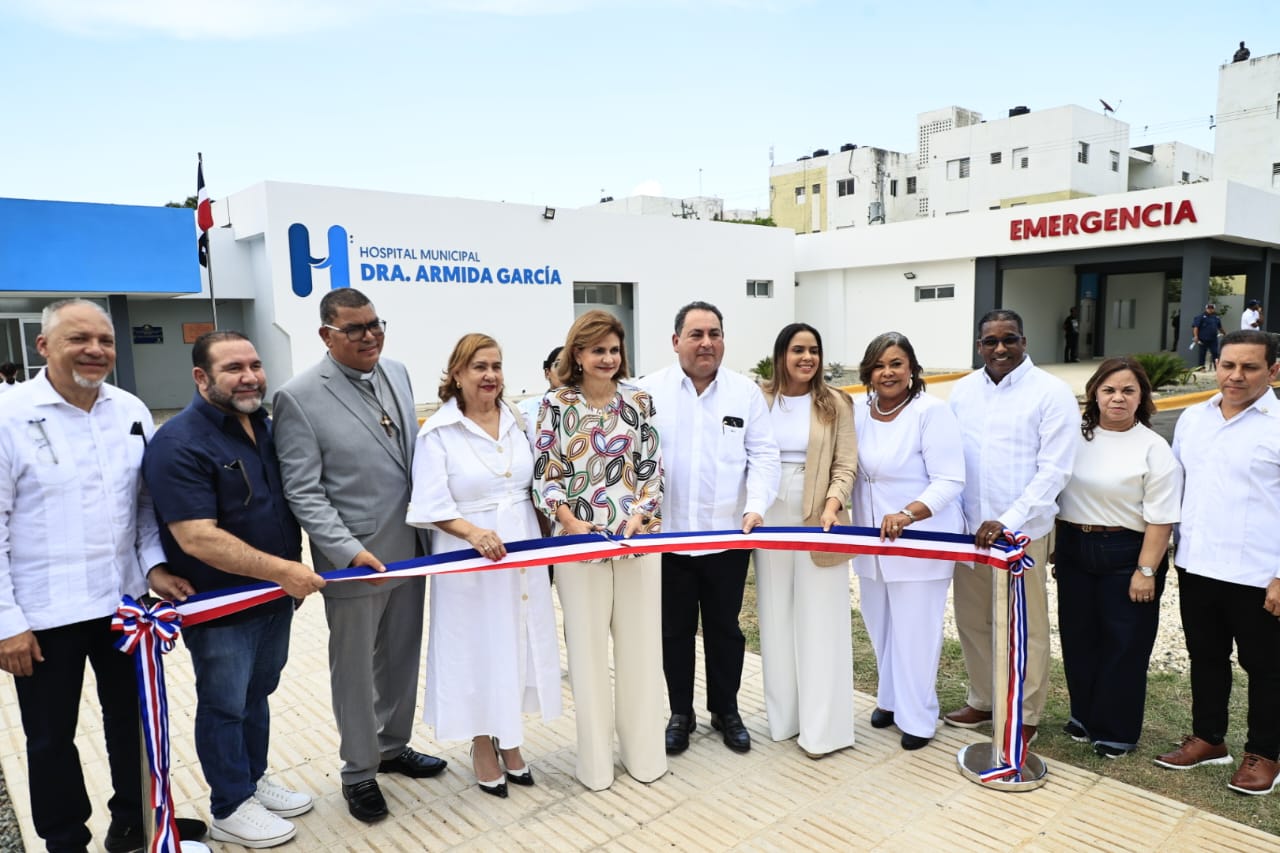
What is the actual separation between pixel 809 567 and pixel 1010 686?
38.8 inches

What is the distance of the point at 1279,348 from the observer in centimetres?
381

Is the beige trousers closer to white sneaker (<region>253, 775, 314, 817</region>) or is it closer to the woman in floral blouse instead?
the woman in floral blouse

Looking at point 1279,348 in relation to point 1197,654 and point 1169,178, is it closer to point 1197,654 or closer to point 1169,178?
point 1197,654

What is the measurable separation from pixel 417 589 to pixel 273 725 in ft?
4.59

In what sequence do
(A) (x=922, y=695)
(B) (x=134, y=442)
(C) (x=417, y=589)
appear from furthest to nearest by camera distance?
(A) (x=922, y=695) < (C) (x=417, y=589) < (B) (x=134, y=442)

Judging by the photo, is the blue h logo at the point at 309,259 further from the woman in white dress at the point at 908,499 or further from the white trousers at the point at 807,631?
the woman in white dress at the point at 908,499

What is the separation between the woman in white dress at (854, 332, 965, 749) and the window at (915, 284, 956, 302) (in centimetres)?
2526

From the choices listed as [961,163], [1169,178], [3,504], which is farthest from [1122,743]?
[1169,178]

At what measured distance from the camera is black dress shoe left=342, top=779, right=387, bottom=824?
11.2 feet

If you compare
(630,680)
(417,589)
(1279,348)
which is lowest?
(630,680)

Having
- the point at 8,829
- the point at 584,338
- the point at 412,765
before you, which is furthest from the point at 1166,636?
the point at 8,829

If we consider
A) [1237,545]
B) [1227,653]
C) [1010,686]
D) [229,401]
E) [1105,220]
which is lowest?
[1010,686]

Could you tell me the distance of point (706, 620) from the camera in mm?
4023

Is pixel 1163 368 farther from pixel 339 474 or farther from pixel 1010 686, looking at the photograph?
pixel 339 474
